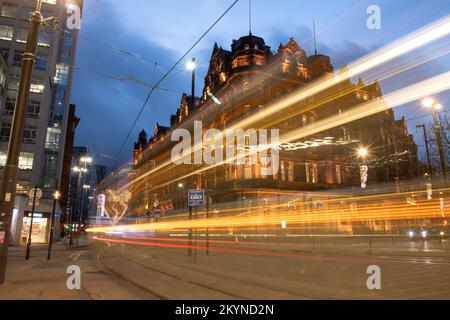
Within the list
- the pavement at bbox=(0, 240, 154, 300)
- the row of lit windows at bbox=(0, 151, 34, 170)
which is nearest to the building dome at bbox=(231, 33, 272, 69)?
the row of lit windows at bbox=(0, 151, 34, 170)

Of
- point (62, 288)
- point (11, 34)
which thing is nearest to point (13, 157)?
point (62, 288)

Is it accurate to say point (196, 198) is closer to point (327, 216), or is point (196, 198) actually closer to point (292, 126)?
point (327, 216)

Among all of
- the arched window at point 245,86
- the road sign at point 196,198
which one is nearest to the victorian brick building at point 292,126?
the arched window at point 245,86

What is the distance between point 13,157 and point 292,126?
46886 millimetres

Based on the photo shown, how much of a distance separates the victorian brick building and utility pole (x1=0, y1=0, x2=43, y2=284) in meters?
35.7

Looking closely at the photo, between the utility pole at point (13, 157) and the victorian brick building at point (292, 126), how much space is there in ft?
117

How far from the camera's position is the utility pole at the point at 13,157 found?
10547 millimetres

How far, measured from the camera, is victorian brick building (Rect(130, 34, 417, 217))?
5031 cm

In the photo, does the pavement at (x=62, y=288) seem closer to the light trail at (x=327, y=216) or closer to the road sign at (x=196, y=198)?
the road sign at (x=196, y=198)

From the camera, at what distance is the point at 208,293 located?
910 cm

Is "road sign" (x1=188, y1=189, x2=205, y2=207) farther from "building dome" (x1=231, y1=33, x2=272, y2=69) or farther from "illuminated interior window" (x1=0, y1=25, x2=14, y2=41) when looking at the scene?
"illuminated interior window" (x1=0, y1=25, x2=14, y2=41)

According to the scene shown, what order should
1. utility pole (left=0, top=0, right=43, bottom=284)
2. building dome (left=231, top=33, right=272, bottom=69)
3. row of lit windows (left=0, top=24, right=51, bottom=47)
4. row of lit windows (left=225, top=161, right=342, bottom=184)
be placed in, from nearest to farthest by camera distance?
utility pole (left=0, top=0, right=43, bottom=284), row of lit windows (left=0, top=24, right=51, bottom=47), row of lit windows (left=225, top=161, right=342, bottom=184), building dome (left=231, top=33, right=272, bottom=69)

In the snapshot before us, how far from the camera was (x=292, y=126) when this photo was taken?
5428 cm
